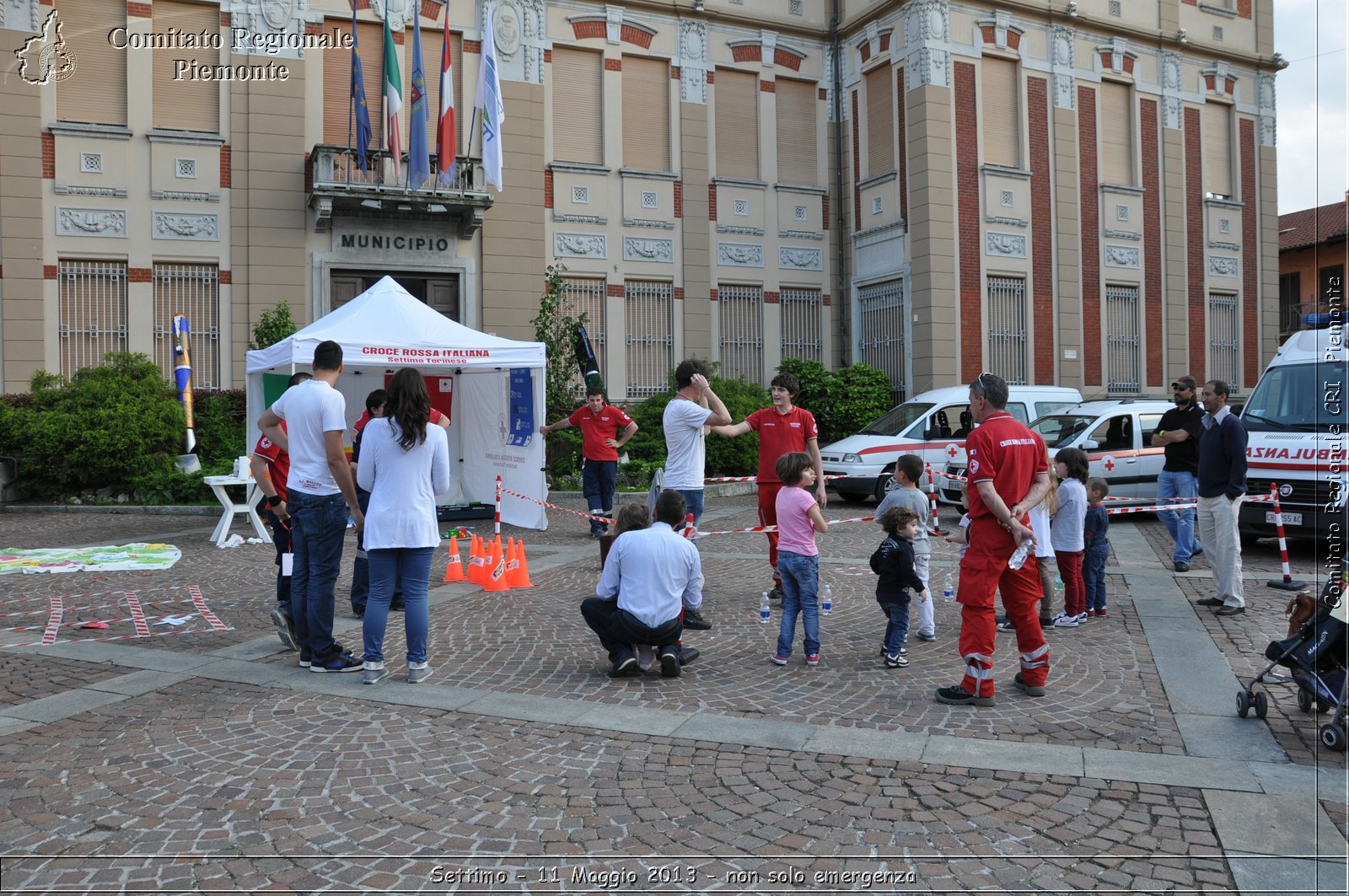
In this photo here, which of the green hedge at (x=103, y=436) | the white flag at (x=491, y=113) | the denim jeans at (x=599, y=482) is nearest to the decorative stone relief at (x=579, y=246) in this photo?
the white flag at (x=491, y=113)

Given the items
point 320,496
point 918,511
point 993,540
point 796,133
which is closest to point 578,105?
point 796,133

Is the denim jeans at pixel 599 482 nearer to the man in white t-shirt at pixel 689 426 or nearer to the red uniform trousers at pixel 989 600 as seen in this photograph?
the man in white t-shirt at pixel 689 426

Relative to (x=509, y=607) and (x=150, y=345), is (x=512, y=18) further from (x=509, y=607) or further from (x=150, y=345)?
(x=509, y=607)

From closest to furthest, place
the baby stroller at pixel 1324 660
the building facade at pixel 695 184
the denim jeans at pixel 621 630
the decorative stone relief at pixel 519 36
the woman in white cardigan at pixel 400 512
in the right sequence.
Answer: the baby stroller at pixel 1324 660 < the woman in white cardigan at pixel 400 512 < the denim jeans at pixel 621 630 < the building facade at pixel 695 184 < the decorative stone relief at pixel 519 36

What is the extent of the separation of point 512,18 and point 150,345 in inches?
389

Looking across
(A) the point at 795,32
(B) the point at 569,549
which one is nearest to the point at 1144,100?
(A) the point at 795,32

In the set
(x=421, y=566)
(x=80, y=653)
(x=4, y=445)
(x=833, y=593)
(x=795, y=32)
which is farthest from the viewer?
(x=795, y=32)

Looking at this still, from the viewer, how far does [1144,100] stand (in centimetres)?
2495

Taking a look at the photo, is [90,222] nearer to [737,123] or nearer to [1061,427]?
[737,123]

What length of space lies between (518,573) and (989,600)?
507cm

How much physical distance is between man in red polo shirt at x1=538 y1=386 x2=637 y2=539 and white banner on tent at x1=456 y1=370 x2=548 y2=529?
85 centimetres

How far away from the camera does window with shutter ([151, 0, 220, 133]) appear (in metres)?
18.7

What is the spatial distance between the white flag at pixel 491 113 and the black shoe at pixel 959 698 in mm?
14758

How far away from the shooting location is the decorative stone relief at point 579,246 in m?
21.5
